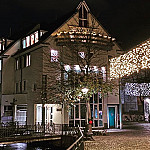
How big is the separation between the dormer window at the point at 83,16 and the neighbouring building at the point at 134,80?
740 centimetres

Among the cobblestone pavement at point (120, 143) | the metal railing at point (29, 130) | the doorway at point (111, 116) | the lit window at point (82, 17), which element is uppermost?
the lit window at point (82, 17)

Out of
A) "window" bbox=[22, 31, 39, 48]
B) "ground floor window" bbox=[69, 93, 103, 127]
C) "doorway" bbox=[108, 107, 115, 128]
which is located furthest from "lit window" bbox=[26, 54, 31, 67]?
"doorway" bbox=[108, 107, 115, 128]

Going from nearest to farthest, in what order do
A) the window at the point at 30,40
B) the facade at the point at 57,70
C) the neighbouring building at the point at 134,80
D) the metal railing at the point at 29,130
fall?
1. the neighbouring building at the point at 134,80
2. the metal railing at the point at 29,130
3. the facade at the point at 57,70
4. the window at the point at 30,40

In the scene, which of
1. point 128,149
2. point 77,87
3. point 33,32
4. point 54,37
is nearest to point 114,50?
point 54,37

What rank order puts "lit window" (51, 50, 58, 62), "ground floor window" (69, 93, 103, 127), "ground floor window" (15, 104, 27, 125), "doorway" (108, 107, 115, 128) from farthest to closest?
"ground floor window" (15, 104, 27, 125) → "doorway" (108, 107, 115, 128) → "ground floor window" (69, 93, 103, 127) → "lit window" (51, 50, 58, 62)

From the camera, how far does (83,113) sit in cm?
2955

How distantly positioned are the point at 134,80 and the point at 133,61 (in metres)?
27.8

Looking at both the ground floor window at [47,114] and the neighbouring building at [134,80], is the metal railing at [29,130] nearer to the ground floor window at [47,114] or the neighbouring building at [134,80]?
the ground floor window at [47,114]

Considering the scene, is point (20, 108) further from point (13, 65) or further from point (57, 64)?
point (57, 64)

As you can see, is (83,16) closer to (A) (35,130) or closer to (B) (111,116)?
(B) (111,116)

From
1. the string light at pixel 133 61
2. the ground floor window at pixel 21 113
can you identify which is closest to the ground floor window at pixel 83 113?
the ground floor window at pixel 21 113

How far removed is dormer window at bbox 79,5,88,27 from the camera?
3184 centimetres

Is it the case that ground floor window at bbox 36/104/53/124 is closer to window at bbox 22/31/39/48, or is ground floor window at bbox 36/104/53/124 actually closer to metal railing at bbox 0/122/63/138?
metal railing at bbox 0/122/63/138

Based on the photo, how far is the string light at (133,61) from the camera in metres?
13.3
